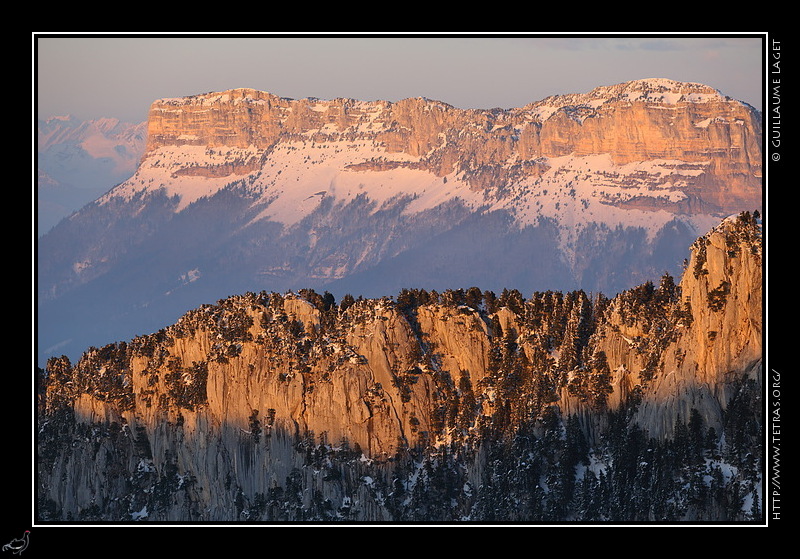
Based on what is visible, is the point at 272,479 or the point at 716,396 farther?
the point at 272,479

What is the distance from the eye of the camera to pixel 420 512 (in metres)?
191

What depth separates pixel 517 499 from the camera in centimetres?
18825
